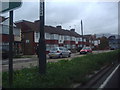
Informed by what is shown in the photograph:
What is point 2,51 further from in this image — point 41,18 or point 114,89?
point 114,89

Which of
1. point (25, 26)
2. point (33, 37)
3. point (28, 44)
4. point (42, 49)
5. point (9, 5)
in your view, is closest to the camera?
point (9, 5)

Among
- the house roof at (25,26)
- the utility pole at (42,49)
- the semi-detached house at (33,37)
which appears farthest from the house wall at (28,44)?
the utility pole at (42,49)

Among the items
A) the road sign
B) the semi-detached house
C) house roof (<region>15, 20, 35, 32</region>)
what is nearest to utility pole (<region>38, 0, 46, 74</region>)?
the road sign

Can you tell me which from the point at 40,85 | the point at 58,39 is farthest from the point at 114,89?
the point at 58,39

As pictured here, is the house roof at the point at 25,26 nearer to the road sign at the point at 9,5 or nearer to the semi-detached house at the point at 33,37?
the semi-detached house at the point at 33,37

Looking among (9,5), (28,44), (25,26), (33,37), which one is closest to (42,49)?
(9,5)

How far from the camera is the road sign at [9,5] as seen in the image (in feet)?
20.3

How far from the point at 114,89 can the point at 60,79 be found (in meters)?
2.08

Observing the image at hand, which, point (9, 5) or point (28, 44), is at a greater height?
point (9, 5)

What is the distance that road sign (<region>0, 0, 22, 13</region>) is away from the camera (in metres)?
6.18

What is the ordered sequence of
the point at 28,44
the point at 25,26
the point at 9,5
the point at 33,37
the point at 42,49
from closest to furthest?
A: the point at 9,5 → the point at 42,49 → the point at 33,37 → the point at 28,44 → the point at 25,26

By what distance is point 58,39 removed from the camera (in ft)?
190

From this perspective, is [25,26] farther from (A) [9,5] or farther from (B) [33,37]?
(A) [9,5]

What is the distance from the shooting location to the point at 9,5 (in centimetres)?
629
